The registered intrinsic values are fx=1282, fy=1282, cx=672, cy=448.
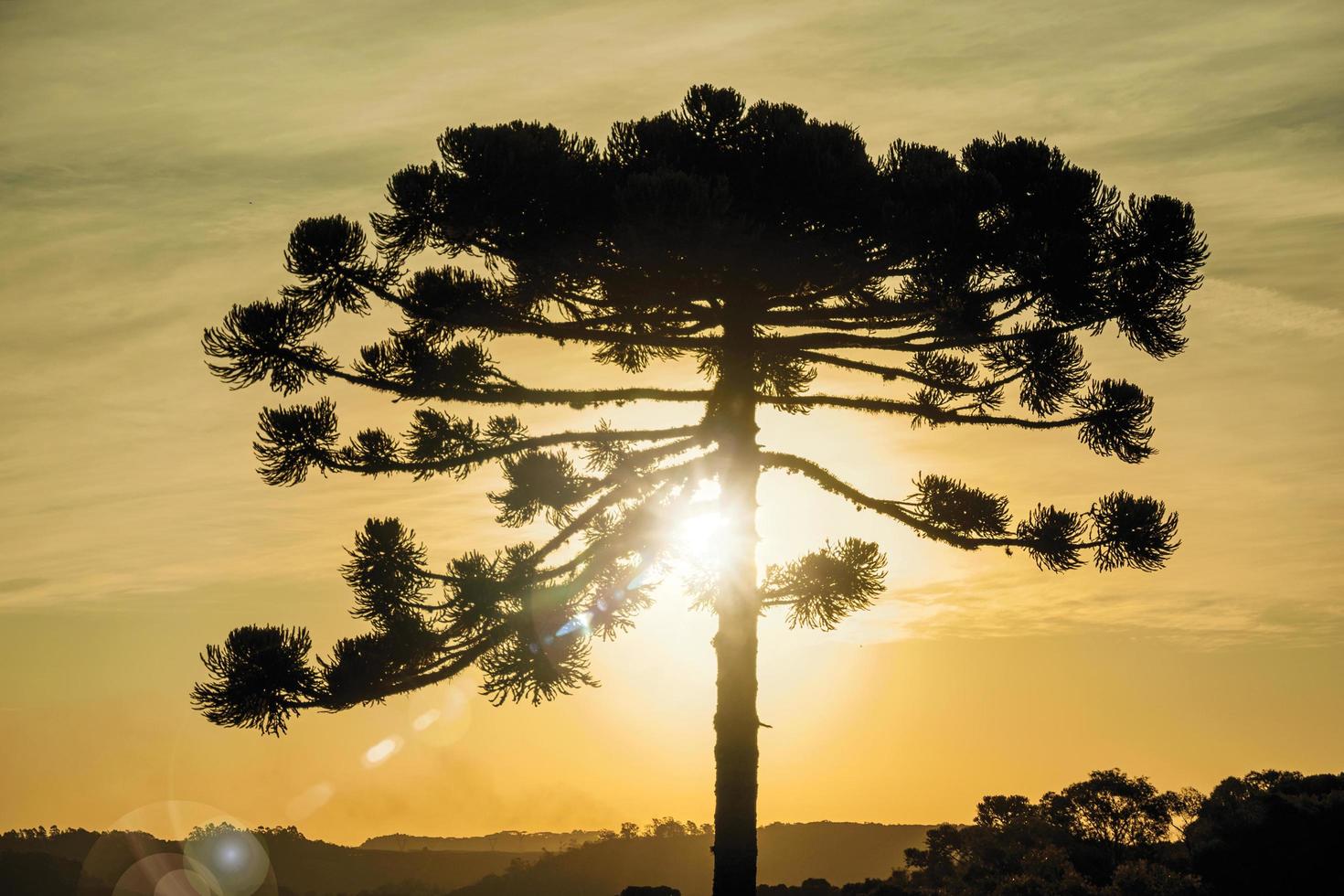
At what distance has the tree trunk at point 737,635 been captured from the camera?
12586 millimetres

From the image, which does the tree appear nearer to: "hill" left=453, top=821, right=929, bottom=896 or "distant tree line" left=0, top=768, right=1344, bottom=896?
"distant tree line" left=0, top=768, right=1344, bottom=896

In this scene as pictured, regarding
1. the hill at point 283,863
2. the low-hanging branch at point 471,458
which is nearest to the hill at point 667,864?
the hill at point 283,863

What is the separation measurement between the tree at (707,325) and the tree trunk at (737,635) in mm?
28

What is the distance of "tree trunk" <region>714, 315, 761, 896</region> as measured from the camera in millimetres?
12586

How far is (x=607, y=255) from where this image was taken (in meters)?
13.8

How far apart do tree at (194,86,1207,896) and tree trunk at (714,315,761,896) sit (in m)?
0.03

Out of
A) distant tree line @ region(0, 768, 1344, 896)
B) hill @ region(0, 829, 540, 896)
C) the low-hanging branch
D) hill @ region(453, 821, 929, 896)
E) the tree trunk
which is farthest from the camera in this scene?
hill @ region(0, 829, 540, 896)

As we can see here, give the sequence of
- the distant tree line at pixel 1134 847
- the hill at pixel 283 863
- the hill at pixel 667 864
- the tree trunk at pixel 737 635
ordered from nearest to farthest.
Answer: the tree trunk at pixel 737 635 < the distant tree line at pixel 1134 847 < the hill at pixel 667 864 < the hill at pixel 283 863

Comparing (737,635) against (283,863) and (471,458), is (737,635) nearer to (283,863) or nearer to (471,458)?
(471,458)

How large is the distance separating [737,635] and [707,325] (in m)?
3.50

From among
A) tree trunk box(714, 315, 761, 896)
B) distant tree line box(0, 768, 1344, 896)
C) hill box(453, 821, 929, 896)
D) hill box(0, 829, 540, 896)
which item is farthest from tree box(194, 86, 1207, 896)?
hill box(0, 829, 540, 896)

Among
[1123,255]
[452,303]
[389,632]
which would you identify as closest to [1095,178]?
[1123,255]

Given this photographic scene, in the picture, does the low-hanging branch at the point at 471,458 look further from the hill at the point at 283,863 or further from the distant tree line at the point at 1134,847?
the hill at the point at 283,863

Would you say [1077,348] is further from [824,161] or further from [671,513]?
[671,513]
